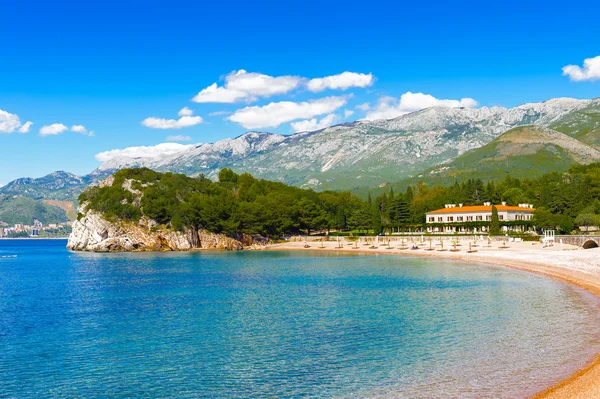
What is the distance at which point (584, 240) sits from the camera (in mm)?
82312

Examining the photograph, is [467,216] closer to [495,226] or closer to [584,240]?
[495,226]

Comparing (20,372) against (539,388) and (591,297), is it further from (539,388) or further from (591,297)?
(591,297)

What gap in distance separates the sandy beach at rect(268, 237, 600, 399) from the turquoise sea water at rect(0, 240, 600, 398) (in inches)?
46.5

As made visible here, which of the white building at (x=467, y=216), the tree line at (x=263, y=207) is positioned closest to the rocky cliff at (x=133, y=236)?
the tree line at (x=263, y=207)

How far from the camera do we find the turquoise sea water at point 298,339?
64.8 feet

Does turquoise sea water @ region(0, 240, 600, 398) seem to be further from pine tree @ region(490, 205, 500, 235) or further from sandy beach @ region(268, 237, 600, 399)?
pine tree @ region(490, 205, 500, 235)

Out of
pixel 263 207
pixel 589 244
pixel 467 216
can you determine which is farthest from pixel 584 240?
pixel 263 207

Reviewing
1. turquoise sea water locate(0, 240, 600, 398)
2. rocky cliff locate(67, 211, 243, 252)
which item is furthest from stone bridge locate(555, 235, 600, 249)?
rocky cliff locate(67, 211, 243, 252)

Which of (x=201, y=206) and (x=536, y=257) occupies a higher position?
(x=201, y=206)

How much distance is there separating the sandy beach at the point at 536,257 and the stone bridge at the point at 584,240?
1748 millimetres

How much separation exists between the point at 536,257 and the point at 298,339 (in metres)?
53.9

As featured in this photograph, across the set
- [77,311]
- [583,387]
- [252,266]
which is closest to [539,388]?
[583,387]

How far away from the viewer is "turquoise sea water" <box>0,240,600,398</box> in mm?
19766

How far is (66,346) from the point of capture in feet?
88.2
